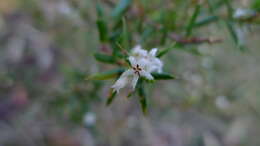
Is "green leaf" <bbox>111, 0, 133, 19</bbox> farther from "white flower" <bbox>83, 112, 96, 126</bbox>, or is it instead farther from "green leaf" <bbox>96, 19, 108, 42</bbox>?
"white flower" <bbox>83, 112, 96, 126</bbox>

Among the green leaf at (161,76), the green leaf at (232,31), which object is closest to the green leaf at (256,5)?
the green leaf at (232,31)

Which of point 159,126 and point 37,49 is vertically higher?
point 37,49

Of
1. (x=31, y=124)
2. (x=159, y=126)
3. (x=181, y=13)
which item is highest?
(x=159, y=126)

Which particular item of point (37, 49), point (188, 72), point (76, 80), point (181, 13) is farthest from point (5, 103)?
point (181, 13)

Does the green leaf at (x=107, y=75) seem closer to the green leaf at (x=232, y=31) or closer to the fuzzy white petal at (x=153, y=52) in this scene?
the fuzzy white petal at (x=153, y=52)

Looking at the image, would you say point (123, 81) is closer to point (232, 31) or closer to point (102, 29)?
point (102, 29)

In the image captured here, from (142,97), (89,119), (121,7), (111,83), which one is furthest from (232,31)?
(89,119)

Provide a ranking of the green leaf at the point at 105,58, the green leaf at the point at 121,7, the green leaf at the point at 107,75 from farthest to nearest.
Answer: the green leaf at the point at 121,7 → the green leaf at the point at 105,58 → the green leaf at the point at 107,75

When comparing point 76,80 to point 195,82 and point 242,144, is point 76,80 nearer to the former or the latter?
point 195,82
